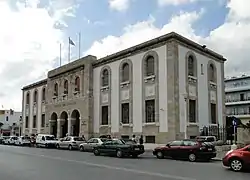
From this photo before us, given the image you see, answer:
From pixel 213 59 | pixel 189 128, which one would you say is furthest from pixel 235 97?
pixel 189 128

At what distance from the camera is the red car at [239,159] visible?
15.4 meters

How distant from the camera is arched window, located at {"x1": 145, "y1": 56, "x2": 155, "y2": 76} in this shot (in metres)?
33.4

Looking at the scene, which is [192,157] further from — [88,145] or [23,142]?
[23,142]

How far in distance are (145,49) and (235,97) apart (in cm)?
5068

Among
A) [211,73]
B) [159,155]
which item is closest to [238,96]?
[211,73]

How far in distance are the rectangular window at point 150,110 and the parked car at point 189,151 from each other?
944 cm

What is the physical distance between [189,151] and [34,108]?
39249mm

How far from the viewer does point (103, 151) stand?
25547 millimetres

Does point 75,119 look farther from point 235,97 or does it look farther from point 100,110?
point 235,97

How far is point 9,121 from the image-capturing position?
10831cm

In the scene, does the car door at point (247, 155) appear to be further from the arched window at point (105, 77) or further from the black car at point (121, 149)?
the arched window at point (105, 77)

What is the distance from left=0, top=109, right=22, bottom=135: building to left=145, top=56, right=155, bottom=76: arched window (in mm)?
70455

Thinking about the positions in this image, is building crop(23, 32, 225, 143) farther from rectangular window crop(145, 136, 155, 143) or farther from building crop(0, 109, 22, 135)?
building crop(0, 109, 22, 135)

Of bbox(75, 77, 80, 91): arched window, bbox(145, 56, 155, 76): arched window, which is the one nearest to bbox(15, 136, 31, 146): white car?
bbox(75, 77, 80, 91): arched window
